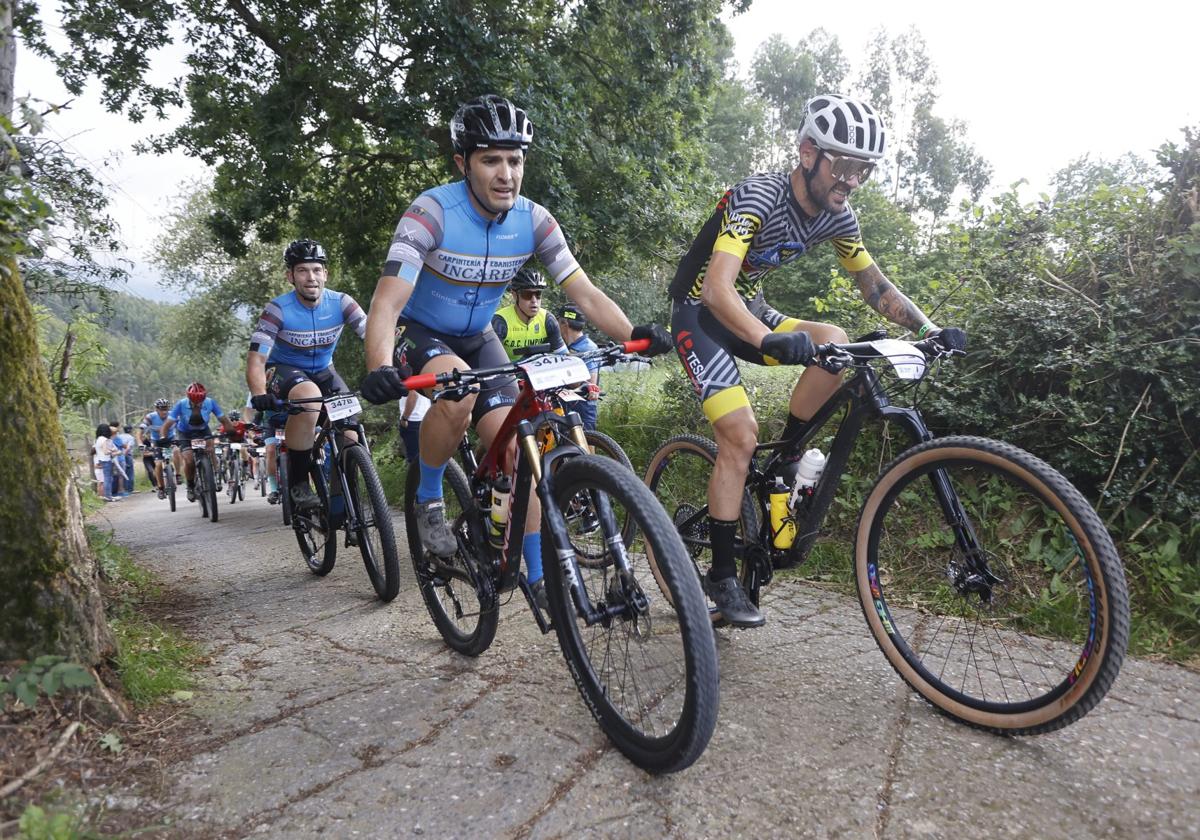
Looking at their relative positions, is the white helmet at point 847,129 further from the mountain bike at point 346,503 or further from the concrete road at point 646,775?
the mountain bike at point 346,503

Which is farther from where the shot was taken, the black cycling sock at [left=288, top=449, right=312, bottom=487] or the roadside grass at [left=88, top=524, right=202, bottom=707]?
the black cycling sock at [left=288, top=449, right=312, bottom=487]

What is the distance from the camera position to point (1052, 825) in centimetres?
187

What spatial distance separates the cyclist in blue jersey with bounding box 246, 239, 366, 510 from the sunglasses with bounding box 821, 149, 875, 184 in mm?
3780

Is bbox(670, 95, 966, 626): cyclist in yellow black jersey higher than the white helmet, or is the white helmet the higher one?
the white helmet

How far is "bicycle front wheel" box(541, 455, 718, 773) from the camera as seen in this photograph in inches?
78.7

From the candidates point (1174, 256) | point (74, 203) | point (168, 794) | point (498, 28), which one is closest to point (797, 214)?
point (1174, 256)

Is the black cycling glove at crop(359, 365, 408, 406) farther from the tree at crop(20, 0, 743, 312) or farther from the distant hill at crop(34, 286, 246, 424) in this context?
the tree at crop(20, 0, 743, 312)

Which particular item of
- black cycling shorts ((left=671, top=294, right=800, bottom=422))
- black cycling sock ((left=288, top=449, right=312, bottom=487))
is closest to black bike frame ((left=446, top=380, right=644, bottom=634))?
black cycling shorts ((left=671, top=294, right=800, bottom=422))

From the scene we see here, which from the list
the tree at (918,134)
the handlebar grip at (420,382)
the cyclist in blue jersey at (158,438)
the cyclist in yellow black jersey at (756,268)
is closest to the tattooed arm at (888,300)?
the cyclist in yellow black jersey at (756,268)

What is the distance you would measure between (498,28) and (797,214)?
24.1 ft

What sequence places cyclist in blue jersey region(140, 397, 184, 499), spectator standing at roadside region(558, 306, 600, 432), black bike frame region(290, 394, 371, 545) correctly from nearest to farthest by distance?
black bike frame region(290, 394, 371, 545)
spectator standing at roadside region(558, 306, 600, 432)
cyclist in blue jersey region(140, 397, 184, 499)

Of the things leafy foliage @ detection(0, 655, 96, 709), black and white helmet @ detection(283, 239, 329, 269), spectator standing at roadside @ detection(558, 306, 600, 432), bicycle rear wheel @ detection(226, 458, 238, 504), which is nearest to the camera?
leafy foliage @ detection(0, 655, 96, 709)

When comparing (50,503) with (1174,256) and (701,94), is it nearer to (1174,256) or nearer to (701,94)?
(1174,256)

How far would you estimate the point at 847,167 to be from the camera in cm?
301
